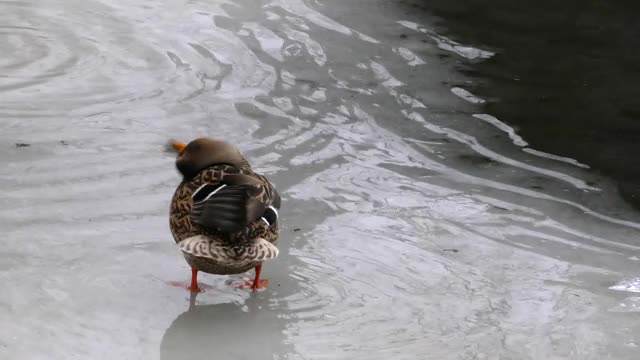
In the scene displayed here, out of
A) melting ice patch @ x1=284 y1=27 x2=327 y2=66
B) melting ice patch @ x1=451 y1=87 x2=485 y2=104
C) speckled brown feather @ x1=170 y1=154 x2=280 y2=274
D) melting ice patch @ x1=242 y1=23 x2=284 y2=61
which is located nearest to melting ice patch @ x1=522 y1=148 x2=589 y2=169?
melting ice patch @ x1=451 y1=87 x2=485 y2=104

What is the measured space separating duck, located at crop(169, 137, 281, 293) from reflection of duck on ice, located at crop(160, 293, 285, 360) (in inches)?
6.5

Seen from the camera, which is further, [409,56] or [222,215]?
[409,56]

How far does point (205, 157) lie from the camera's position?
177 inches

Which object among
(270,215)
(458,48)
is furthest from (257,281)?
(458,48)

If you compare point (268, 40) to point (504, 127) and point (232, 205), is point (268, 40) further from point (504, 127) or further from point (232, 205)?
point (232, 205)

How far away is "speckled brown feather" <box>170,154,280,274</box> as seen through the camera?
4.08 m

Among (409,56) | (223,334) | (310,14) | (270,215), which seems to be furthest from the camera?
(310,14)

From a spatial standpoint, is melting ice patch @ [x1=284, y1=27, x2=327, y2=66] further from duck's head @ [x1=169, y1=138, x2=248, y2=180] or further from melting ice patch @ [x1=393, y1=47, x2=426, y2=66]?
duck's head @ [x1=169, y1=138, x2=248, y2=180]

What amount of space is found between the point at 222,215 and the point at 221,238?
184 millimetres

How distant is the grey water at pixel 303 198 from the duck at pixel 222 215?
23cm

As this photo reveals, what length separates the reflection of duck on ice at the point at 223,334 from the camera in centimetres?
392

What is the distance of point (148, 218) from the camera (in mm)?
5047

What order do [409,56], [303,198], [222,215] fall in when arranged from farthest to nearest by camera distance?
[409,56], [303,198], [222,215]

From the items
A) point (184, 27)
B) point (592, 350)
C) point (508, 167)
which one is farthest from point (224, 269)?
point (184, 27)
